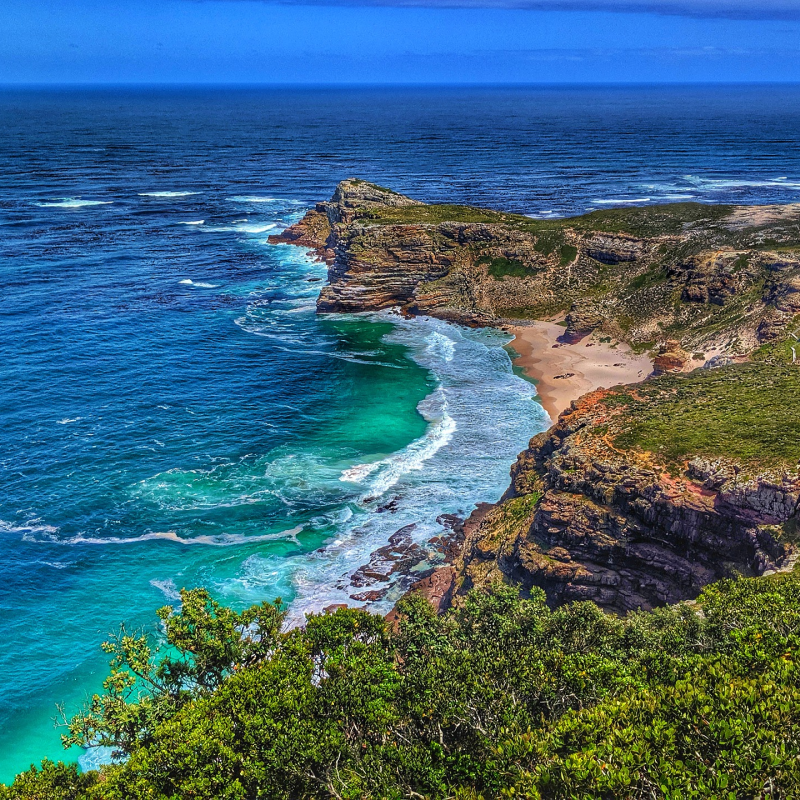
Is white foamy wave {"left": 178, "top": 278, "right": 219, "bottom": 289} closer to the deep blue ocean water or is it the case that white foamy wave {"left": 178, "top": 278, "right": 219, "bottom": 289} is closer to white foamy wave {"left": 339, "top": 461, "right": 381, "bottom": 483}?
the deep blue ocean water

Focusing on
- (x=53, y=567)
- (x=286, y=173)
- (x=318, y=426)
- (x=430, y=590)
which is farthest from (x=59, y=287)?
(x=286, y=173)

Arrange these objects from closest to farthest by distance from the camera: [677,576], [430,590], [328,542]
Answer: [677,576] < [430,590] < [328,542]

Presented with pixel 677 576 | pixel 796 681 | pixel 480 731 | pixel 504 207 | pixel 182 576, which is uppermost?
pixel 504 207

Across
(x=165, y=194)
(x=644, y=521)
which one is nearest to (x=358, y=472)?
(x=644, y=521)

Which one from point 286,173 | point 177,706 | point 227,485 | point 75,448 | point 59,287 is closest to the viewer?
point 177,706

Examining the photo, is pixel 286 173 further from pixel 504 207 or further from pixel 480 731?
pixel 480 731

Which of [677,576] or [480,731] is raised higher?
[480,731]

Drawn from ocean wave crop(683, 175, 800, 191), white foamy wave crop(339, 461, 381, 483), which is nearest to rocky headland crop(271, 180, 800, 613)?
white foamy wave crop(339, 461, 381, 483)
